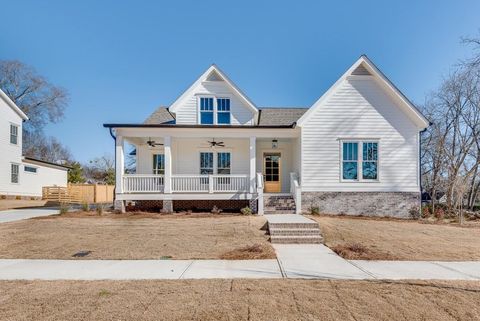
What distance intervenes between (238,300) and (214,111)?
1232cm

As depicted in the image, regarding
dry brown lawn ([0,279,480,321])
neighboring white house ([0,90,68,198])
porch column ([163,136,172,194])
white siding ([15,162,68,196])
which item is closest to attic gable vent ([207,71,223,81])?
porch column ([163,136,172,194])

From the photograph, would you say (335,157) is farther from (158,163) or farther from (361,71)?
(158,163)

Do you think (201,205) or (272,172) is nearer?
(201,205)

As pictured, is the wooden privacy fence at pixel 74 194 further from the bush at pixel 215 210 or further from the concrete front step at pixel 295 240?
the concrete front step at pixel 295 240

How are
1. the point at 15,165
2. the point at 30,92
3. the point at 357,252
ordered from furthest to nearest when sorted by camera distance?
the point at 30,92 < the point at 15,165 < the point at 357,252

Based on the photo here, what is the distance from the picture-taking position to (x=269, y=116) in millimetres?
17312

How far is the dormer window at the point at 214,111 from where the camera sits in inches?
599

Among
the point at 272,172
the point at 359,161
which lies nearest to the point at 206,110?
the point at 272,172

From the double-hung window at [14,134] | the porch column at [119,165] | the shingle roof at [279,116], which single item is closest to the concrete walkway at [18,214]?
the porch column at [119,165]

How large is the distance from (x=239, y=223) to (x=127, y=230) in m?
3.98

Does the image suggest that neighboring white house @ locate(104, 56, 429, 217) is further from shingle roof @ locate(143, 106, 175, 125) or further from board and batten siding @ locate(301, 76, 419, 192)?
shingle roof @ locate(143, 106, 175, 125)

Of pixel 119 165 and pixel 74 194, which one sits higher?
pixel 119 165

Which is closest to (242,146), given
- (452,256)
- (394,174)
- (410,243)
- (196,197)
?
(196,197)

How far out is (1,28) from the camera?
3309 centimetres
